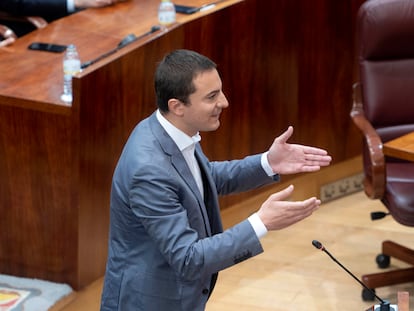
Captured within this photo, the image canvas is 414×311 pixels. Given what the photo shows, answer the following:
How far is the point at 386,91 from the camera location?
4.12 meters

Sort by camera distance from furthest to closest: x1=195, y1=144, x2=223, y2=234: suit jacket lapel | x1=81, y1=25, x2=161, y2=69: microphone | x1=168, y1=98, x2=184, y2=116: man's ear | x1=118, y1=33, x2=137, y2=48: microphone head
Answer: x1=118, y1=33, x2=137, y2=48: microphone head
x1=81, y1=25, x2=161, y2=69: microphone
x1=195, y1=144, x2=223, y2=234: suit jacket lapel
x1=168, y1=98, x2=184, y2=116: man's ear

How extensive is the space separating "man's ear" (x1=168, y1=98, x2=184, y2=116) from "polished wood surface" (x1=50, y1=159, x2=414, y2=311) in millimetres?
1209

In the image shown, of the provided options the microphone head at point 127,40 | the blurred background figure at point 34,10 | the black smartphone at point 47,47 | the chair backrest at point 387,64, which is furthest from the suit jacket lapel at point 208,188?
the blurred background figure at point 34,10

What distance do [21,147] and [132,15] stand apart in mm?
1086

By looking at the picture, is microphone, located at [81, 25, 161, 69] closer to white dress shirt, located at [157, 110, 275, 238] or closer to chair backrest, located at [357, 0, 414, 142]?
chair backrest, located at [357, 0, 414, 142]

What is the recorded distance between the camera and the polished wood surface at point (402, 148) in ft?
11.5

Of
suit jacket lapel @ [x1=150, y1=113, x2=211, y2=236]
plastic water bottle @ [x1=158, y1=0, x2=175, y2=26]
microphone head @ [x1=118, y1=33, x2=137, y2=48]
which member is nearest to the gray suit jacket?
suit jacket lapel @ [x1=150, y1=113, x2=211, y2=236]

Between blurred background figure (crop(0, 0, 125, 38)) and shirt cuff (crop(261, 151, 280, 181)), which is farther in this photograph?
blurred background figure (crop(0, 0, 125, 38))

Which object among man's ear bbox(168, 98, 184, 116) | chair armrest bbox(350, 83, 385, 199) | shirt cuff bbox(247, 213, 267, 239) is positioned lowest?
chair armrest bbox(350, 83, 385, 199)

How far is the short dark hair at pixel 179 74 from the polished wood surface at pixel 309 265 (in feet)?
4.06

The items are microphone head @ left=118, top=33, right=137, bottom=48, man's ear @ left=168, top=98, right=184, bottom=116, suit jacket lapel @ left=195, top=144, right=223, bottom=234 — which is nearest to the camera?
man's ear @ left=168, top=98, right=184, bottom=116

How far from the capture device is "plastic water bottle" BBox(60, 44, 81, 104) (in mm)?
3553

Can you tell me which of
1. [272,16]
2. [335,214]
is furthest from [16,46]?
[335,214]

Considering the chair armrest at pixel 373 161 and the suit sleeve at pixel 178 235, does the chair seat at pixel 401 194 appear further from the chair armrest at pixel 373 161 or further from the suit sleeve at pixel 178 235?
the suit sleeve at pixel 178 235
